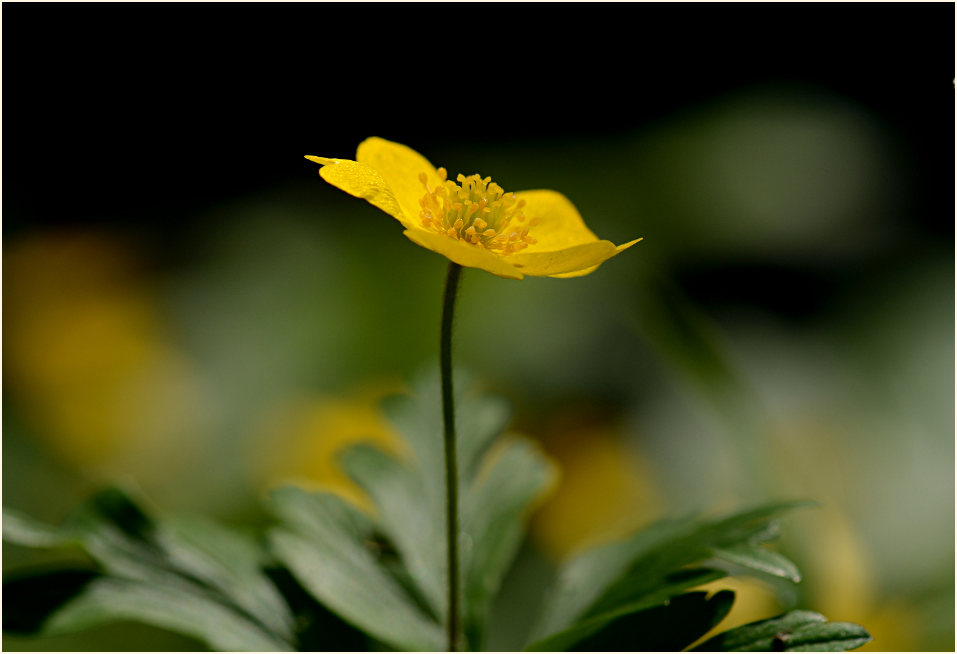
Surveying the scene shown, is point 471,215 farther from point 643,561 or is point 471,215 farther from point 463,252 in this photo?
point 643,561

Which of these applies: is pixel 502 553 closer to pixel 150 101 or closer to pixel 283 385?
pixel 283 385

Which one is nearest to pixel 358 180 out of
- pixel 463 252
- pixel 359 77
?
pixel 463 252

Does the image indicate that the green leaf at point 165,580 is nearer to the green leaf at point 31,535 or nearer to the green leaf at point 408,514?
the green leaf at point 31,535

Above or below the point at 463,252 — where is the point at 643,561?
below

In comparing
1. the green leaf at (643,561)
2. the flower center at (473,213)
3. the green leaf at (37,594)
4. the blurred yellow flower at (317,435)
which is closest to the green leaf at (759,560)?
the green leaf at (643,561)

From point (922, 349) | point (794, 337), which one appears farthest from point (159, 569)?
point (922, 349)

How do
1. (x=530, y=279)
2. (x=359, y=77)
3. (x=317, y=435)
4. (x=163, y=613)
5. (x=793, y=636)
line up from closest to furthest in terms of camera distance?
1. (x=793, y=636)
2. (x=163, y=613)
3. (x=317, y=435)
4. (x=530, y=279)
5. (x=359, y=77)
